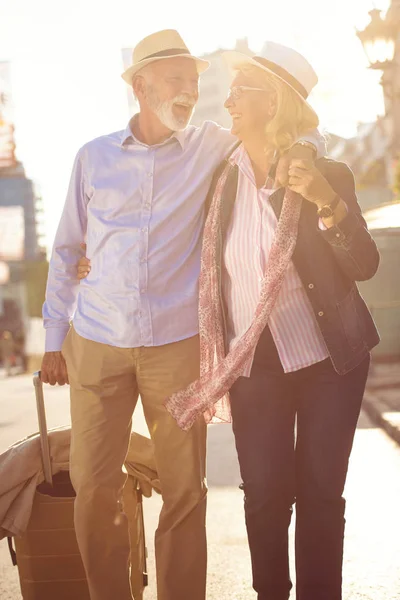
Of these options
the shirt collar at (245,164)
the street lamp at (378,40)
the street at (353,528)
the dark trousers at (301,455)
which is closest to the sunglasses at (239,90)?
the shirt collar at (245,164)

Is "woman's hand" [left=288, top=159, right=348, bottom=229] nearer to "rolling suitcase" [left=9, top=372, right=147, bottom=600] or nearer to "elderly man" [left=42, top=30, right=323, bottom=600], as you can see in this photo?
"elderly man" [left=42, top=30, right=323, bottom=600]

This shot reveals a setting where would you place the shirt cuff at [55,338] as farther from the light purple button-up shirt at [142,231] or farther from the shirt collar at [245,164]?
the shirt collar at [245,164]

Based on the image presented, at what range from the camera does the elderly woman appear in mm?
3582

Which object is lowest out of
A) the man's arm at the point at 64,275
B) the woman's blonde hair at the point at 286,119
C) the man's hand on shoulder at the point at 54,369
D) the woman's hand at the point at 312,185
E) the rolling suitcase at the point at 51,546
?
the rolling suitcase at the point at 51,546

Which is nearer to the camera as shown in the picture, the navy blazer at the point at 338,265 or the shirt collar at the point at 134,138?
the navy blazer at the point at 338,265

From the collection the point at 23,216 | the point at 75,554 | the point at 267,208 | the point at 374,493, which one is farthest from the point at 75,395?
the point at 23,216

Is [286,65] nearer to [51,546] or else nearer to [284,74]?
[284,74]

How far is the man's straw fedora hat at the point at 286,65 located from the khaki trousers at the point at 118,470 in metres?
1.03

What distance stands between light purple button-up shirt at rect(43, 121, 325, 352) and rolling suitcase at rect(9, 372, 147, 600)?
461mm

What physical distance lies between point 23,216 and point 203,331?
9642 cm

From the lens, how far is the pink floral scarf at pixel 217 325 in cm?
356

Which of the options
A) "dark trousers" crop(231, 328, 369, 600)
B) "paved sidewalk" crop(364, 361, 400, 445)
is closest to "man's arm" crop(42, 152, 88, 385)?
"dark trousers" crop(231, 328, 369, 600)

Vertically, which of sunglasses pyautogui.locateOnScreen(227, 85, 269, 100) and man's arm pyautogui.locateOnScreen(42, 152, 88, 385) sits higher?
sunglasses pyautogui.locateOnScreen(227, 85, 269, 100)

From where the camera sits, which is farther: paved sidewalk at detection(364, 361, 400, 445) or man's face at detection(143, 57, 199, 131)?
paved sidewalk at detection(364, 361, 400, 445)
